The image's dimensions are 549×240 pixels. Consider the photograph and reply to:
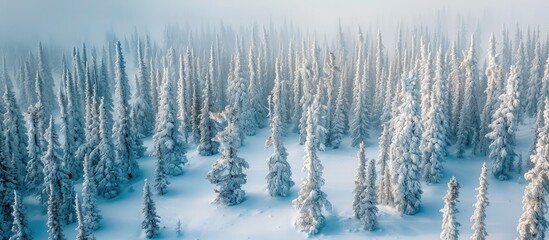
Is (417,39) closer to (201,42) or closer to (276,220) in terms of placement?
(201,42)

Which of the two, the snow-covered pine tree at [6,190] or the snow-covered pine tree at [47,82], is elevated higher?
the snow-covered pine tree at [6,190]

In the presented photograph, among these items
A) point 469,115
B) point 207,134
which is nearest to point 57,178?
point 207,134

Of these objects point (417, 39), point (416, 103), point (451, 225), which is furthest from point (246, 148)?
point (417, 39)

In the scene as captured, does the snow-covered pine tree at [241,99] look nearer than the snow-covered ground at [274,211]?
No

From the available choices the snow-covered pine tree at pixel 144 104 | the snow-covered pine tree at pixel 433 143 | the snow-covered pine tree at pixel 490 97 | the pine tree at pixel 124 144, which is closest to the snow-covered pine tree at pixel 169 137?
the pine tree at pixel 124 144

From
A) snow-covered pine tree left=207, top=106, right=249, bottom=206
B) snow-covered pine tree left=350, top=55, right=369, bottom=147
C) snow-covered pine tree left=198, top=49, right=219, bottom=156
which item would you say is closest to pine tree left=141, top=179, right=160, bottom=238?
snow-covered pine tree left=207, top=106, right=249, bottom=206

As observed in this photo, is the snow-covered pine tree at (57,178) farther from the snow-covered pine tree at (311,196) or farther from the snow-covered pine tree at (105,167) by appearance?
the snow-covered pine tree at (311,196)
